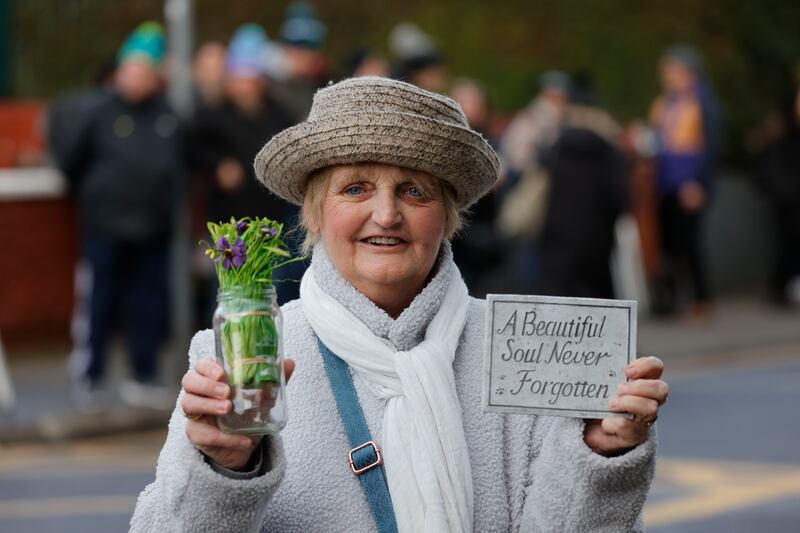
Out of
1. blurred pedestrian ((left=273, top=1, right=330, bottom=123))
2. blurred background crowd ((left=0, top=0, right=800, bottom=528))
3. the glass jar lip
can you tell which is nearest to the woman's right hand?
the glass jar lip

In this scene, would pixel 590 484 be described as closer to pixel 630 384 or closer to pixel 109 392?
pixel 630 384

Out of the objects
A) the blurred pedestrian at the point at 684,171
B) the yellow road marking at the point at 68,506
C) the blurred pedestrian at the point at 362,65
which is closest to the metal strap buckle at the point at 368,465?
the yellow road marking at the point at 68,506

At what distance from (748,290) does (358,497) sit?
1697cm

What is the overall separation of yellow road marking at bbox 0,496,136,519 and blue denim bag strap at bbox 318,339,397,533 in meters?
5.25

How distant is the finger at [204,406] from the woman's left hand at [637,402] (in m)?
0.72

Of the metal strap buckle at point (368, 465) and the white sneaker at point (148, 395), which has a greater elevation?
the white sneaker at point (148, 395)

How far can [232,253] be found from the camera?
133 inches

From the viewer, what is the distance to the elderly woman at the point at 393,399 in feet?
11.2

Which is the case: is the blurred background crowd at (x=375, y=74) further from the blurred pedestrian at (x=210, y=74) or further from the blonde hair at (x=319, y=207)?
the blonde hair at (x=319, y=207)

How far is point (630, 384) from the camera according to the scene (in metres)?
3.40

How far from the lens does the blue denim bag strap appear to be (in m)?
3.52

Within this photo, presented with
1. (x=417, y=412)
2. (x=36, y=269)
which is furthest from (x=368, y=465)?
(x=36, y=269)

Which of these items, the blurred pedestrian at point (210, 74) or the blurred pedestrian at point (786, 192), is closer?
the blurred pedestrian at point (210, 74)

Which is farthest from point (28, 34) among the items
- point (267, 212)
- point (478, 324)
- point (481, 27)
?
point (478, 324)
